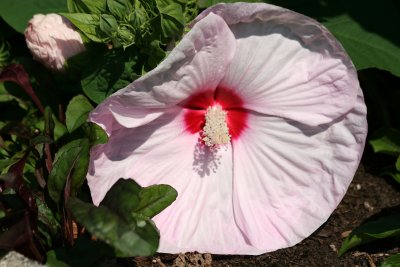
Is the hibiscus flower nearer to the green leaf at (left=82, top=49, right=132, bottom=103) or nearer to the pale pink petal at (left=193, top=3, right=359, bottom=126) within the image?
the pale pink petal at (left=193, top=3, right=359, bottom=126)

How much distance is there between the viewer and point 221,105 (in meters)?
1.87

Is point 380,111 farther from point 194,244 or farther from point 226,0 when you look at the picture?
point 194,244

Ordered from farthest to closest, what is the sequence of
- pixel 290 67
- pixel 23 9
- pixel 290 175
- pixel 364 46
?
pixel 23 9
pixel 364 46
pixel 290 175
pixel 290 67

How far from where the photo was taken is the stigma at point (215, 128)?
1.82m

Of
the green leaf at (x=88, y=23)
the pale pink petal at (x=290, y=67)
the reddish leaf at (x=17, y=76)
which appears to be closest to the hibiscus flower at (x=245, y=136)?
the pale pink petal at (x=290, y=67)

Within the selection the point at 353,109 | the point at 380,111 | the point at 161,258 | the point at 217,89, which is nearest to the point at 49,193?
the point at 161,258

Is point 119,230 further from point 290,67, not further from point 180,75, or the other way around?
point 290,67

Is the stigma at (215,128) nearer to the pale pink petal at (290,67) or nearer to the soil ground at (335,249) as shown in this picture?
the pale pink petal at (290,67)

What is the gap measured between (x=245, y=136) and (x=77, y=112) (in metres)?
0.48

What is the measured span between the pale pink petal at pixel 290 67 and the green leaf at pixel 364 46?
24 centimetres

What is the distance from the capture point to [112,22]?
63.7 inches

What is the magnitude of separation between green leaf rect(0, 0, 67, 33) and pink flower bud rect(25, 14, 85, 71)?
240 mm

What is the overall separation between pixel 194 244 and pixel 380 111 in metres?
0.89

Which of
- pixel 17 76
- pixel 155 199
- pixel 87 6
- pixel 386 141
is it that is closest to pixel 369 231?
pixel 386 141
